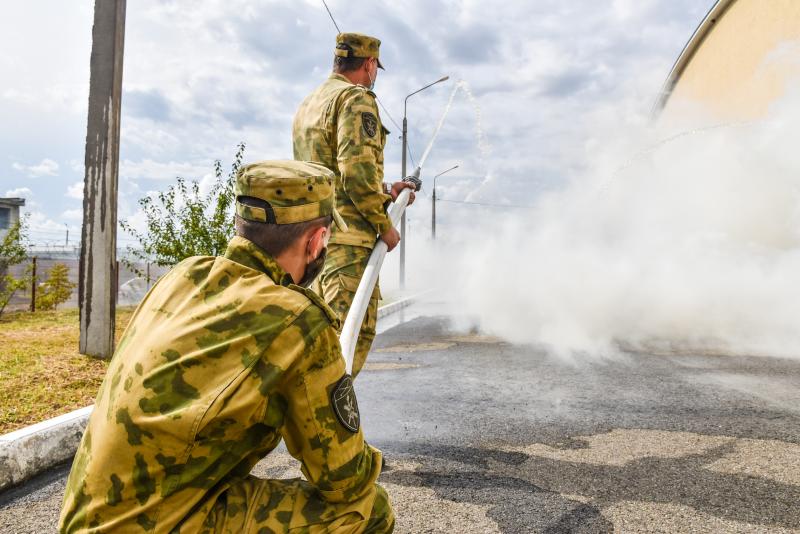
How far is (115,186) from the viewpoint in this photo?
19.5 ft

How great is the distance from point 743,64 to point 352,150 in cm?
1566

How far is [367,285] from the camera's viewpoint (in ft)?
9.27

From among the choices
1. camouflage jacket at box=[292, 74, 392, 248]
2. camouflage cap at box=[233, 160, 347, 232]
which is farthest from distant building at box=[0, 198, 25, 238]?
camouflage cap at box=[233, 160, 347, 232]

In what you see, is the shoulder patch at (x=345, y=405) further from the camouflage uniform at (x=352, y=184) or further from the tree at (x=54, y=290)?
the tree at (x=54, y=290)

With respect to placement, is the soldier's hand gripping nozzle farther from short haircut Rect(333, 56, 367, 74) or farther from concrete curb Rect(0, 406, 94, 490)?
concrete curb Rect(0, 406, 94, 490)

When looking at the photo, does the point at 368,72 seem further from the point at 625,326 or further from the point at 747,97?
the point at 747,97

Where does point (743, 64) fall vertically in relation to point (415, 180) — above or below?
above

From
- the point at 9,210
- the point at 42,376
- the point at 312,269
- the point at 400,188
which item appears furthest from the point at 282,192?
the point at 9,210

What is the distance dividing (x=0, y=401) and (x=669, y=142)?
14.9 meters

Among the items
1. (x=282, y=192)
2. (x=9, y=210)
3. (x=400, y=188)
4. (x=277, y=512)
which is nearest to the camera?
(x=277, y=512)

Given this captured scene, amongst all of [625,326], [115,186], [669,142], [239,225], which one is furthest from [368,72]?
[669,142]

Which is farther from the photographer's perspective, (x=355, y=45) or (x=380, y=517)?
(x=355, y=45)

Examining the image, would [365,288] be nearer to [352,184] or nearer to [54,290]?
[352,184]

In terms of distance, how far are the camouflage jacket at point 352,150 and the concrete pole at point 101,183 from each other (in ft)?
11.3
